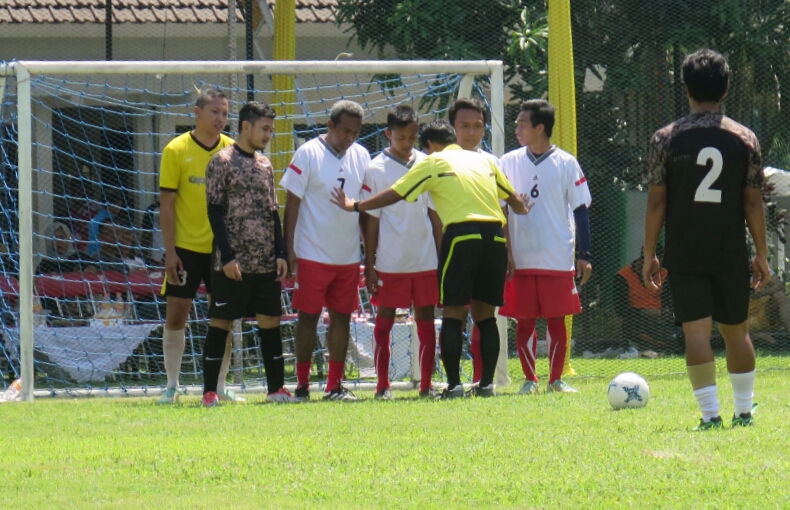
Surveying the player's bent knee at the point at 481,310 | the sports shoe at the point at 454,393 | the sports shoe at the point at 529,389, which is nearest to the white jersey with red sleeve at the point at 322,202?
the player's bent knee at the point at 481,310

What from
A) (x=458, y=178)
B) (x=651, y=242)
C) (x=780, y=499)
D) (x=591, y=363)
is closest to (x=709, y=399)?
(x=651, y=242)

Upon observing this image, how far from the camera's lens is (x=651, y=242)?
5.98 meters

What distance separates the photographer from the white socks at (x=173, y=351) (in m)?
8.12

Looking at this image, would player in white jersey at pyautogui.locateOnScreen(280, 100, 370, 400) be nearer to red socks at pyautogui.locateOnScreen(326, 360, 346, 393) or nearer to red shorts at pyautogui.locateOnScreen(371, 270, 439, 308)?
red socks at pyautogui.locateOnScreen(326, 360, 346, 393)

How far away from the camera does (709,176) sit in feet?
19.1

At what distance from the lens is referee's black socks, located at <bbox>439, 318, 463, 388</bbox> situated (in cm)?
764

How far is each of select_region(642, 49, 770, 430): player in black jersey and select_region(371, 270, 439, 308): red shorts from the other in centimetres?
242

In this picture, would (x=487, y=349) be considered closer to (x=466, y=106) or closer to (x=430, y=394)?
(x=430, y=394)

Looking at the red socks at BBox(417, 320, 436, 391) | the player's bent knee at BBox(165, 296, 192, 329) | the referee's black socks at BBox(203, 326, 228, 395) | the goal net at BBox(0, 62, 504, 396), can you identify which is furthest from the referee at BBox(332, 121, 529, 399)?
the goal net at BBox(0, 62, 504, 396)

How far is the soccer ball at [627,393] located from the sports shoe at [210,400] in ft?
8.07

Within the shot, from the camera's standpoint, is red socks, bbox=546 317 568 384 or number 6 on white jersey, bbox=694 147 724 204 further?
red socks, bbox=546 317 568 384

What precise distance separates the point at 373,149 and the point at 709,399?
6.63m

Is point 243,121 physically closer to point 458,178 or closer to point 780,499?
point 458,178

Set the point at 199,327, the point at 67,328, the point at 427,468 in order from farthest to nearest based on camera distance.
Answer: the point at 199,327 → the point at 67,328 → the point at 427,468
